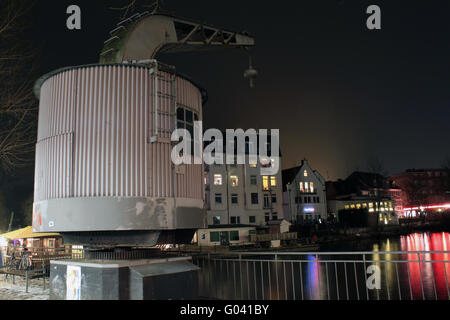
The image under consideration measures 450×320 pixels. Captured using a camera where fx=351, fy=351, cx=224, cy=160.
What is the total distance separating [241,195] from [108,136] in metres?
46.4

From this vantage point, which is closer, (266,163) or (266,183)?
(266,183)

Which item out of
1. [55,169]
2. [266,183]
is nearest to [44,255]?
[55,169]

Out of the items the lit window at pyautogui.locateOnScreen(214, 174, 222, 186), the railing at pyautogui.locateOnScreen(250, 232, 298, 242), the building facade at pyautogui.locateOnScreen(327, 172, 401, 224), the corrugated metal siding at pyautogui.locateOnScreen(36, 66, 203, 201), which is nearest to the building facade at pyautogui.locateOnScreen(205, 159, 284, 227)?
the lit window at pyautogui.locateOnScreen(214, 174, 222, 186)

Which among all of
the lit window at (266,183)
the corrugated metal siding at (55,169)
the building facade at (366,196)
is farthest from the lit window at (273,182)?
the corrugated metal siding at (55,169)

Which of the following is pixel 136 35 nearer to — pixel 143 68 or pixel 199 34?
pixel 143 68

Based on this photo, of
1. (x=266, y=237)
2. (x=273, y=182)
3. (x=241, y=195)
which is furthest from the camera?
(x=273, y=182)

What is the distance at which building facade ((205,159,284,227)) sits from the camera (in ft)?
170

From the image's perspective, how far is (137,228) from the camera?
8.16 meters

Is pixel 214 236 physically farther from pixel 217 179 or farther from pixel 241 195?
pixel 241 195

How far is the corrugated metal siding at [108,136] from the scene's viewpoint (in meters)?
8.37

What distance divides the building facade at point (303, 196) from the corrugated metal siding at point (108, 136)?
5473 cm

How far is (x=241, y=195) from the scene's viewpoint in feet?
178

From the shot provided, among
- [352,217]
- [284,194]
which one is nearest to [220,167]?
[284,194]
